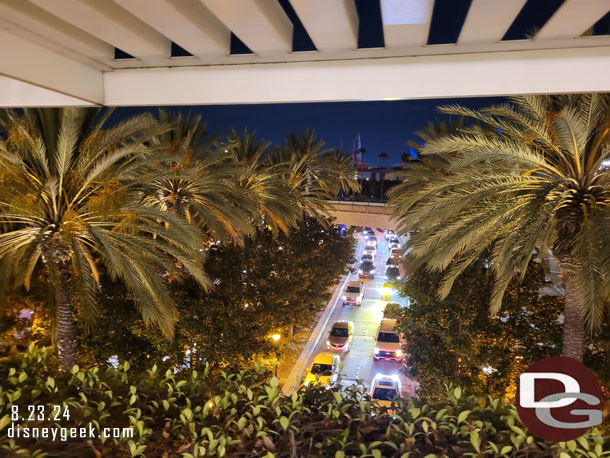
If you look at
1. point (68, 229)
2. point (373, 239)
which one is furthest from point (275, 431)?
point (373, 239)

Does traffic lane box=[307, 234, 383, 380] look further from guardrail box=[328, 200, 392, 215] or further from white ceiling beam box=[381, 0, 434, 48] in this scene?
white ceiling beam box=[381, 0, 434, 48]

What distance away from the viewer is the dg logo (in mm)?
2357

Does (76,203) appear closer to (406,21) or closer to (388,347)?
(406,21)

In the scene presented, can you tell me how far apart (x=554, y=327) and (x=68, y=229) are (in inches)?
414

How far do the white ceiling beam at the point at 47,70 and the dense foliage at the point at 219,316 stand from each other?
908cm

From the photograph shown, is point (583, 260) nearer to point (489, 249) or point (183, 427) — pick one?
point (489, 249)

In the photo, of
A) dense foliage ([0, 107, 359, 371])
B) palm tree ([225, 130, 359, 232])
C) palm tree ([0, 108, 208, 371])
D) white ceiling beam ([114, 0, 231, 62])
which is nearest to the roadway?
palm tree ([225, 130, 359, 232])

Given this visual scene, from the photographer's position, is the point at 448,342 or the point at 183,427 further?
the point at 448,342

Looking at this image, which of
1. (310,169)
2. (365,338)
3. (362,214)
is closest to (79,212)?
(310,169)

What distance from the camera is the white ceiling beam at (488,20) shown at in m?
1.66

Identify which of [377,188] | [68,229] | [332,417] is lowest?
[332,417]

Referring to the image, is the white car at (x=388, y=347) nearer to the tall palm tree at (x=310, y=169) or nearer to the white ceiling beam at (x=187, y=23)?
the tall palm tree at (x=310, y=169)

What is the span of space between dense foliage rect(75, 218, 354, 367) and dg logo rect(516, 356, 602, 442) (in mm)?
9562

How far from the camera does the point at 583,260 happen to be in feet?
19.0
